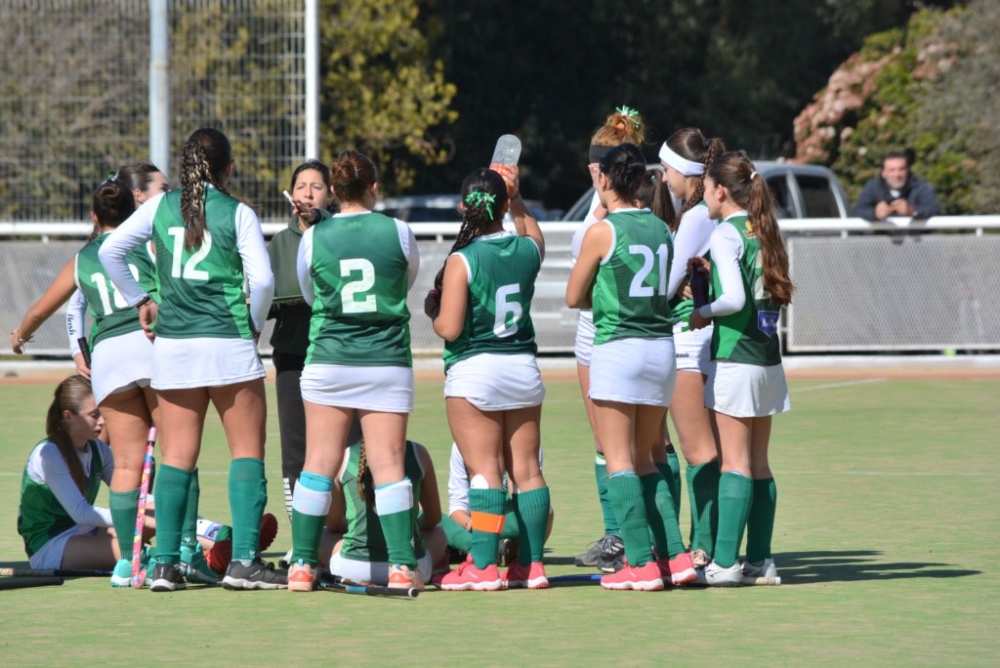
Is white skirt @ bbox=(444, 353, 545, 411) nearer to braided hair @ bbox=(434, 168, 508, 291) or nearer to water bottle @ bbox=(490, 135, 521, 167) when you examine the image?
braided hair @ bbox=(434, 168, 508, 291)

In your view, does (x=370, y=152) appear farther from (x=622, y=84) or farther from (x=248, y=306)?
(x=248, y=306)

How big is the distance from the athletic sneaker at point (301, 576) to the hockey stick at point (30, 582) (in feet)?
3.55

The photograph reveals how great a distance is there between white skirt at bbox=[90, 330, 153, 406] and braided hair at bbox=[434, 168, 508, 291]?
53.5 inches

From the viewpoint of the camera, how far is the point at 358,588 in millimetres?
7547

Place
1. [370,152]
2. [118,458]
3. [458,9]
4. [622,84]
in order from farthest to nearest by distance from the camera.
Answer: [622,84]
[458,9]
[370,152]
[118,458]

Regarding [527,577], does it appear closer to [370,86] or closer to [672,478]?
[672,478]

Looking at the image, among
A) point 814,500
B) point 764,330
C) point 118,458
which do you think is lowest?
point 814,500

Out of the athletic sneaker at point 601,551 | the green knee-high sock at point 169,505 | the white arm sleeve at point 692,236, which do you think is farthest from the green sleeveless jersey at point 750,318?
the green knee-high sock at point 169,505

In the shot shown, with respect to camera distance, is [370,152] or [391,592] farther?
[370,152]

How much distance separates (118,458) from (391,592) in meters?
1.43

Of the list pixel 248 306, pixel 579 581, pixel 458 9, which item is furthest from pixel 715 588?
pixel 458 9

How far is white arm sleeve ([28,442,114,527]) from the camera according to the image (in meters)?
7.99

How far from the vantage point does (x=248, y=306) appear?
7516 millimetres

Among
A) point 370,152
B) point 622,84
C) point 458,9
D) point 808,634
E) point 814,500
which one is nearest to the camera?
point 808,634
